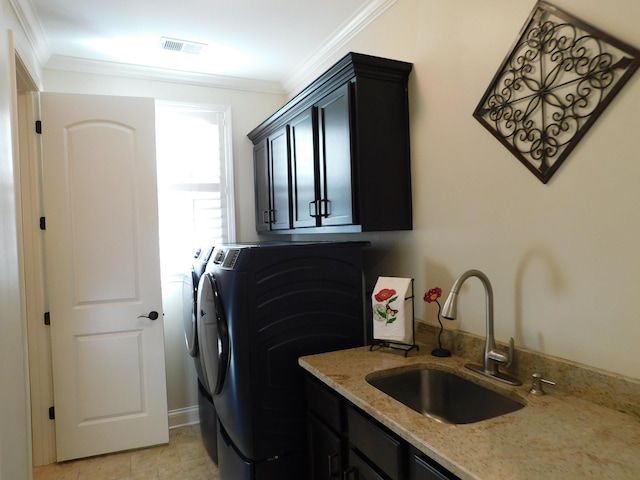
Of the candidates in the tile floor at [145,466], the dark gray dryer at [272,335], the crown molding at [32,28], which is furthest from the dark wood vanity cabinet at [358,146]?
the tile floor at [145,466]

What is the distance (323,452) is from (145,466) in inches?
59.3

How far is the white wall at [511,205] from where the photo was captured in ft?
3.98

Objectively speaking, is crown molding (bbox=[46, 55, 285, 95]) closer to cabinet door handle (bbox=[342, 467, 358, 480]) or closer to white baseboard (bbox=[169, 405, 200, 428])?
white baseboard (bbox=[169, 405, 200, 428])

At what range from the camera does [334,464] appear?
1.56 m

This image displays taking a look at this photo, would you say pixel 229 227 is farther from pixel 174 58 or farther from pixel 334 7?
pixel 334 7

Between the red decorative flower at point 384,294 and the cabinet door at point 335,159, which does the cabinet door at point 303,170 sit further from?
the red decorative flower at point 384,294

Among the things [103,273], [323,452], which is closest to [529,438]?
[323,452]

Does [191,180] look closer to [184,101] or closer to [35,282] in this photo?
[184,101]

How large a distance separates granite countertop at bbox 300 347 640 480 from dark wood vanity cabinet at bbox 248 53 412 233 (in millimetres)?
827

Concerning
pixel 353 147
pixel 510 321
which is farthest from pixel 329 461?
pixel 353 147

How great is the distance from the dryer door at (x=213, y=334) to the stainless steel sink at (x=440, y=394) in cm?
72

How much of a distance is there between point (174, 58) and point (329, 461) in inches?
104

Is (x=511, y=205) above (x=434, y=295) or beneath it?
above

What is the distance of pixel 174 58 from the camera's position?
288 cm
